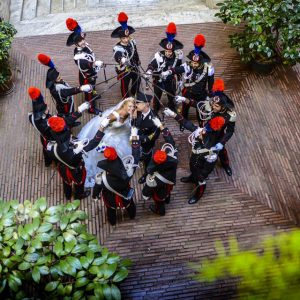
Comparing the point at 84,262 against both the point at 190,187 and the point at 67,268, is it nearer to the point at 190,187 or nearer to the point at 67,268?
the point at 67,268

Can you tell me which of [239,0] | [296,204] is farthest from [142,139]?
[239,0]

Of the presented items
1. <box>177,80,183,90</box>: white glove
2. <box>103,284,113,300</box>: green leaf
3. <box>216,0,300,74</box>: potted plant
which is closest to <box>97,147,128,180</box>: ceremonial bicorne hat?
<box>103,284,113,300</box>: green leaf

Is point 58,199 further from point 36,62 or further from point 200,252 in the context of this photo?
point 36,62

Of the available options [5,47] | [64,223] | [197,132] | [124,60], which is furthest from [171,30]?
[64,223]

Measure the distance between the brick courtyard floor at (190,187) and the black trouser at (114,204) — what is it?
172 mm

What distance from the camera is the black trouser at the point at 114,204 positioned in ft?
16.8

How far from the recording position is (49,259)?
351 cm

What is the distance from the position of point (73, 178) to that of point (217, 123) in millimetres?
2136

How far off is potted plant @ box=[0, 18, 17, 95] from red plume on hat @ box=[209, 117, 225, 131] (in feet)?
12.6

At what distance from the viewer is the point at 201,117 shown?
6.22 m

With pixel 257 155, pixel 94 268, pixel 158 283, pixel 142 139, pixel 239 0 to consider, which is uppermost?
pixel 239 0

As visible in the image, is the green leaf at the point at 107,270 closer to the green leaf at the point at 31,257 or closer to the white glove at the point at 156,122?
the green leaf at the point at 31,257

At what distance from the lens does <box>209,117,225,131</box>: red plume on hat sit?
5.04 m

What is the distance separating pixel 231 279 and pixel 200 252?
0.55 m
